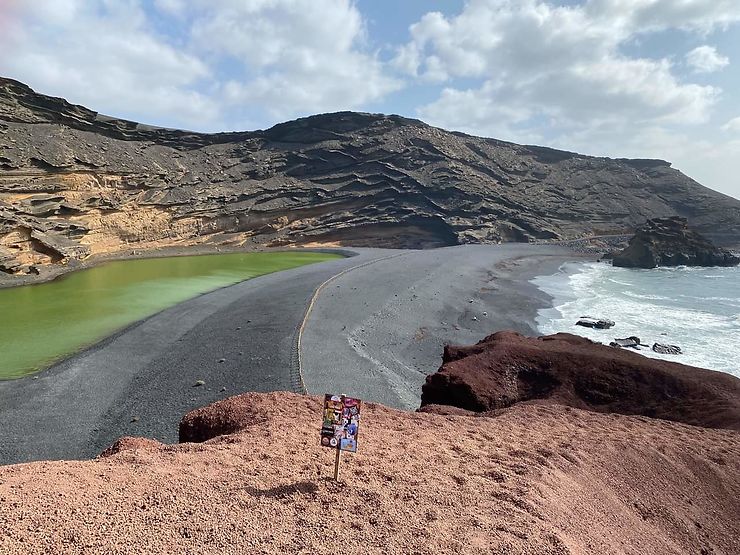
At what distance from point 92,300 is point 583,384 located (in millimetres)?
25203

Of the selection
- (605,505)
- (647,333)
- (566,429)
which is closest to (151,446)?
(605,505)

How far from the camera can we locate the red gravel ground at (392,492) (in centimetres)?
445

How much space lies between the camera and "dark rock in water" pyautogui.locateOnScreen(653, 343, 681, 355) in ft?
63.5

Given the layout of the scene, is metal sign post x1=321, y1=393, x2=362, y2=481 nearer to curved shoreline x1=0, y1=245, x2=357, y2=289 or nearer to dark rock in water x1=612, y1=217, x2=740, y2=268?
curved shoreline x1=0, y1=245, x2=357, y2=289

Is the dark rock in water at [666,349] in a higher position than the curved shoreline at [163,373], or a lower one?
higher

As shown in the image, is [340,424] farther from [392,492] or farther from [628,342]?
[628,342]

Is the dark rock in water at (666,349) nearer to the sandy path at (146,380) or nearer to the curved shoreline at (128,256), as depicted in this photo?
the sandy path at (146,380)

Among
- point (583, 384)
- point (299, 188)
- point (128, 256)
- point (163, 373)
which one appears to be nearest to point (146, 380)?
point (163, 373)

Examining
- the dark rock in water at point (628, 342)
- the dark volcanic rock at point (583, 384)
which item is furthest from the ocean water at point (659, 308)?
the dark volcanic rock at point (583, 384)

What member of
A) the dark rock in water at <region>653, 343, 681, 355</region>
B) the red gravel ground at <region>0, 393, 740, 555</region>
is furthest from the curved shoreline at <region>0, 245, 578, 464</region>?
the dark rock in water at <region>653, 343, 681, 355</region>

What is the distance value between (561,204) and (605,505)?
6841cm

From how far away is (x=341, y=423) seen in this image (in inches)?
217

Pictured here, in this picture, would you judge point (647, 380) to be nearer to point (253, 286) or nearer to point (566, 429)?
point (566, 429)

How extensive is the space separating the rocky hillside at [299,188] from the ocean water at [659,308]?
21.1 meters
